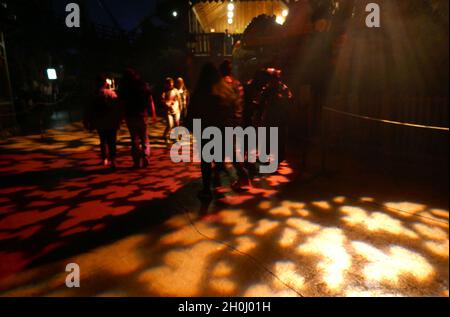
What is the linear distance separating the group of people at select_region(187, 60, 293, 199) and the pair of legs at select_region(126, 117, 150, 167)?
1.81 meters

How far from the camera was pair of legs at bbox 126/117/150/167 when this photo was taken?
21.7ft

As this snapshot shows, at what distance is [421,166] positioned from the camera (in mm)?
6387

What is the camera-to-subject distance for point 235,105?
5.25 meters

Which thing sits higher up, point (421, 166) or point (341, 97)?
point (341, 97)

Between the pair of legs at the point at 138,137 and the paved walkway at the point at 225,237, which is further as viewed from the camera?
the pair of legs at the point at 138,137

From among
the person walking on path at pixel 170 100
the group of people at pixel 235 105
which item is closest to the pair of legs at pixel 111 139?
the group of people at pixel 235 105

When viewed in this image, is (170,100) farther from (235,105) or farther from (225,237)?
(225,237)

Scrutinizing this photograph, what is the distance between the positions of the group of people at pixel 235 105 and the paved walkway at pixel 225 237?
501 mm

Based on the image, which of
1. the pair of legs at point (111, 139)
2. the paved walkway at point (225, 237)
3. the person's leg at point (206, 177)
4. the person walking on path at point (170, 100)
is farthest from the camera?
the person walking on path at point (170, 100)

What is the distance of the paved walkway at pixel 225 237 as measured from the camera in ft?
9.69

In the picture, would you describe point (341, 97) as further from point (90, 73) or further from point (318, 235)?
point (90, 73)

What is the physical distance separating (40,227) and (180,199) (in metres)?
1.99

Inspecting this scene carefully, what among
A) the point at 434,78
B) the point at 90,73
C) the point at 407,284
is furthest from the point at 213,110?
the point at 90,73

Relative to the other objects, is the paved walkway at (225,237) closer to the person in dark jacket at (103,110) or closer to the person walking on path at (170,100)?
the person in dark jacket at (103,110)
